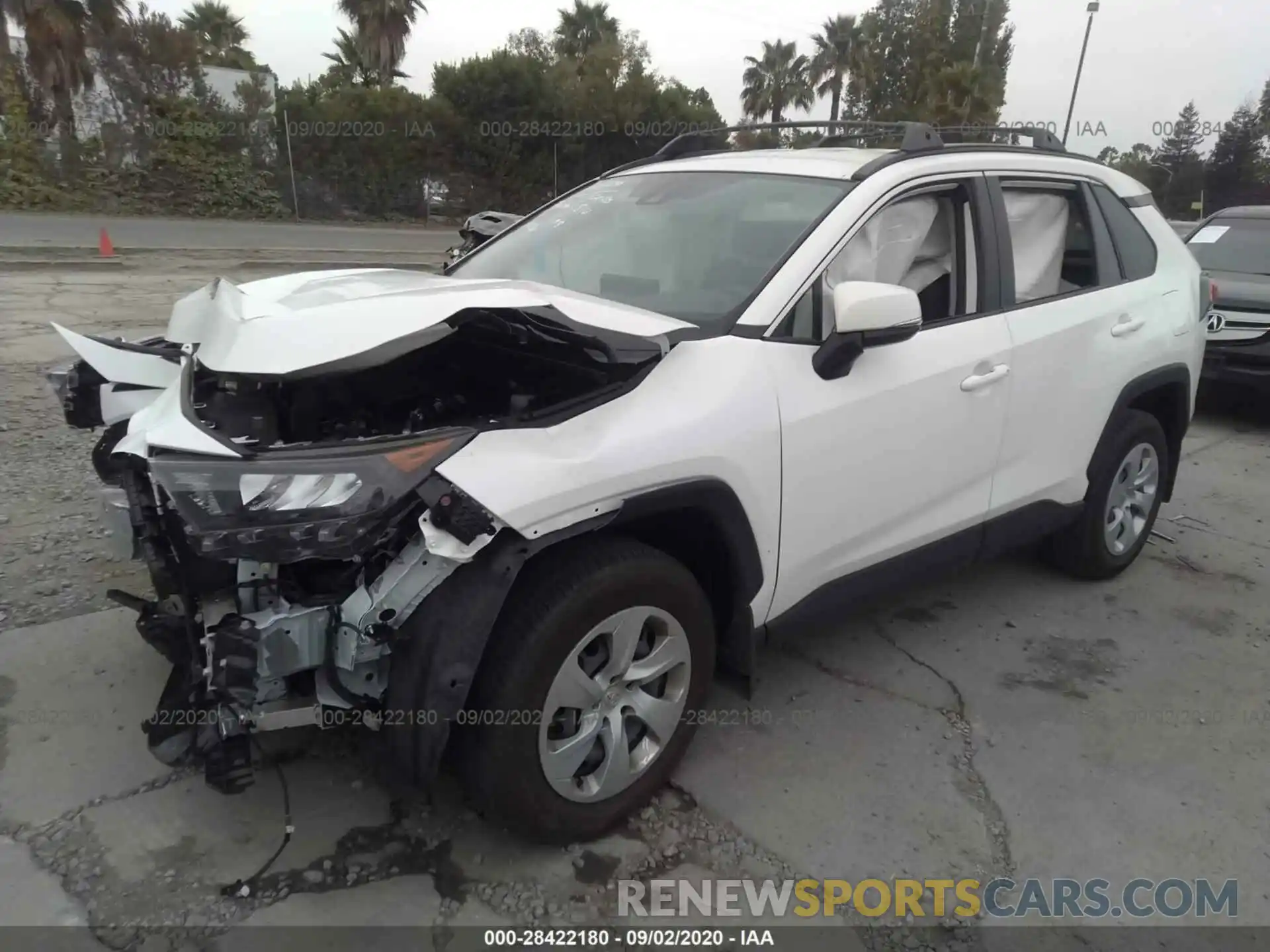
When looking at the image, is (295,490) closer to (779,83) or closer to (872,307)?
(872,307)

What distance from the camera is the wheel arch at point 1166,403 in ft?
12.9

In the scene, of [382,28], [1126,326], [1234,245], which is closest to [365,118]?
[382,28]

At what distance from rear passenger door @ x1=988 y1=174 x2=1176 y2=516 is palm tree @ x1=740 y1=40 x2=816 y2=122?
49.8m

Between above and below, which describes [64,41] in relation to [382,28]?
below

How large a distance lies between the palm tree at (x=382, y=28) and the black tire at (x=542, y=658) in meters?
37.2

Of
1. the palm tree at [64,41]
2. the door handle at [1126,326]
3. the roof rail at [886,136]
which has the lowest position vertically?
the door handle at [1126,326]

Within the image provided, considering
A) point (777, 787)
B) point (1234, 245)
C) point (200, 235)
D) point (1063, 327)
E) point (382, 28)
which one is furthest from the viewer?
point (382, 28)

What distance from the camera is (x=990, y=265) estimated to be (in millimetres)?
3365

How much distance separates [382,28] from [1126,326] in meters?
37.0

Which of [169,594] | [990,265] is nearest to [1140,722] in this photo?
[990,265]

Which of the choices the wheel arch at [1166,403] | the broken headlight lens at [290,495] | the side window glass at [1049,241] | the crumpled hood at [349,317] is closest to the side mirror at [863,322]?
the crumpled hood at [349,317]

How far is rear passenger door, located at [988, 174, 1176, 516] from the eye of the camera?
11.3ft

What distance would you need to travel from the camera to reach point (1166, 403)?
4359mm

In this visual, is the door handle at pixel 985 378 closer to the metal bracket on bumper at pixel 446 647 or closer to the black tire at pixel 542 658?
the black tire at pixel 542 658
